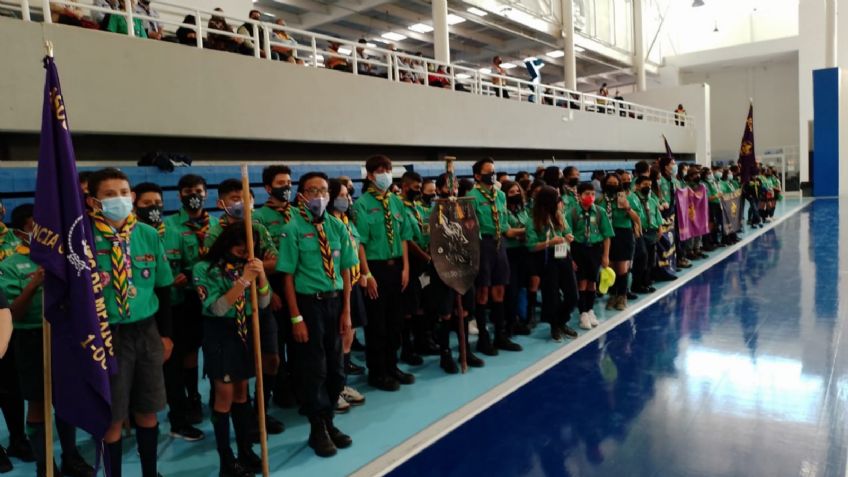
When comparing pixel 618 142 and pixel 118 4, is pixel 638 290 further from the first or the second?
pixel 618 142

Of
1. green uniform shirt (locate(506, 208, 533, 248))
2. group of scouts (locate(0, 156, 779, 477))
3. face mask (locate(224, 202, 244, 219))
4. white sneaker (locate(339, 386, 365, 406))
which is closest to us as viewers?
group of scouts (locate(0, 156, 779, 477))

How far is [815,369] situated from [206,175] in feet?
22.9

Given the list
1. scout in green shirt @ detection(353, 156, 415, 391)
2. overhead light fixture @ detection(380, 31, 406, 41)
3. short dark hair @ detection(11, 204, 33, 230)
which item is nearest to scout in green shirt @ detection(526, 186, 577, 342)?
scout in green shirt @ detection(353, 156, 415, 391)

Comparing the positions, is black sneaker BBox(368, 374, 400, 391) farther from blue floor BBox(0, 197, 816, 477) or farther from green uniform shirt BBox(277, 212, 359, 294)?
green uniform shirt BBox(277, 212, 359, 294)

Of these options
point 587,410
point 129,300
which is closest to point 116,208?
point 129,300

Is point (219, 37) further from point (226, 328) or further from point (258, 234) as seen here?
point (226, 328)

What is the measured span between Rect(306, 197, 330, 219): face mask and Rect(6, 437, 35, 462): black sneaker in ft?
7.36

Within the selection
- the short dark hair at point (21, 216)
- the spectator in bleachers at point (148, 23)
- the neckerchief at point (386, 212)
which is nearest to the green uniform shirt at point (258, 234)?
the neckerchief at point (386, 212)

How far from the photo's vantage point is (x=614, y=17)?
2355cm

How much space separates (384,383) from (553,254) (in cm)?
217

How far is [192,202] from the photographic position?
12.3 feet

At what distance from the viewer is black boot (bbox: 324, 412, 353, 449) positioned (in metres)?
3.37

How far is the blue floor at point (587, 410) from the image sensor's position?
308cm

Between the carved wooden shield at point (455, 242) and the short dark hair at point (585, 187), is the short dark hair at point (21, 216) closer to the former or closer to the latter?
Result: the carved wooden shield at point (455, 242)
